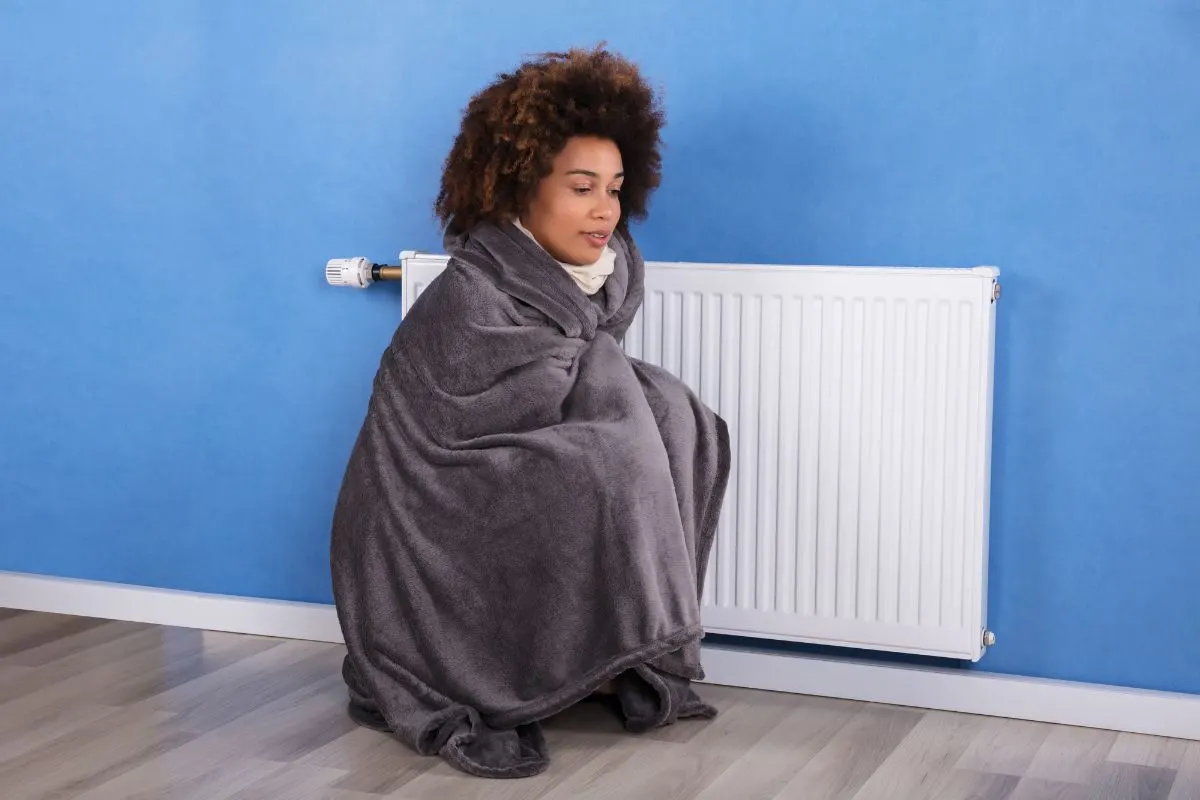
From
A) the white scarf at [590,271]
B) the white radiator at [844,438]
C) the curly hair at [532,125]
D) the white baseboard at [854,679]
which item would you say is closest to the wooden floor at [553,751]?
the white baseboard at [854,679]

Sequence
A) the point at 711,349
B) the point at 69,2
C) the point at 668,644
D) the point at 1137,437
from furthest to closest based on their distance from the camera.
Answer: the point at 69,2, the point at 711,349, the point at 1137,437, the point at 668,644

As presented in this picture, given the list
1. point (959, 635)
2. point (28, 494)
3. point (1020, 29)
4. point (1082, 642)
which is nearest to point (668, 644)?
point (959, 635)

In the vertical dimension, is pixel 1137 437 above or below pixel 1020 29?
below

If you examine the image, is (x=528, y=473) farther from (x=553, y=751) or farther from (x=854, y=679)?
(x=854, y=679)

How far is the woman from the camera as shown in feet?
6.28

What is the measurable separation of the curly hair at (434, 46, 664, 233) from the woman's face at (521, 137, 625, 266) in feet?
0.05

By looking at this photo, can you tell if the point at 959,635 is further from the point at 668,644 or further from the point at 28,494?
the point at 28,494

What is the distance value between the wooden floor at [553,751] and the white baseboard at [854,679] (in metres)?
0.02

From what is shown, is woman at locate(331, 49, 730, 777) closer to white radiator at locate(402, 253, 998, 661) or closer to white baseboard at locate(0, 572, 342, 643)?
white radiator at locate(402, 253, 998, 661)

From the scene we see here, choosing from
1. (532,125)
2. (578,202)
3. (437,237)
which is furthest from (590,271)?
(437,237)

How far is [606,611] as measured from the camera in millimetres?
1903

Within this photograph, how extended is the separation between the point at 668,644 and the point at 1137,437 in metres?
0.72

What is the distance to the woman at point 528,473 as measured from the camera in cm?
192

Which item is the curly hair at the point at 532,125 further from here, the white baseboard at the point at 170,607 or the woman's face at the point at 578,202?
the white baseboard at the point at 170,607
